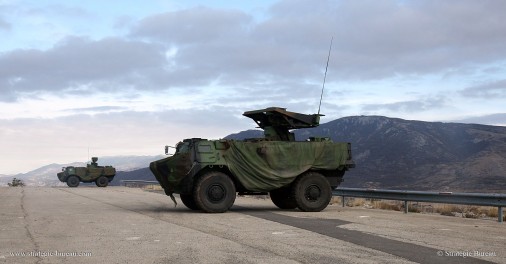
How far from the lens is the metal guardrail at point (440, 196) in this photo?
1385 centimetres

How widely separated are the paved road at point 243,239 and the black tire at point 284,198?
2.13 meters

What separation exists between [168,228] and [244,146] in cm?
505

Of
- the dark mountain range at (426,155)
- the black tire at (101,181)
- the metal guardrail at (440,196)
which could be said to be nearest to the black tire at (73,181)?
the black tire at (101,181)

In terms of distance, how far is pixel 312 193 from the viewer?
16.4m

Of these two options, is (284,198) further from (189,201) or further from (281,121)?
(189,201)

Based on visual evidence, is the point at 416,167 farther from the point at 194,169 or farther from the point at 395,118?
the point at 194,169

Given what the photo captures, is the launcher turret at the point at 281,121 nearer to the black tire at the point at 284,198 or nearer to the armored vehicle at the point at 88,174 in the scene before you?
the black tire at the point at 284,198

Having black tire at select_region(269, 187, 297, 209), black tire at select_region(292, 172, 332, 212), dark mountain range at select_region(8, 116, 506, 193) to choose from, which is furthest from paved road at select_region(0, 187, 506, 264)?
dark mountain range at select_region(8, 116, 506, 193)

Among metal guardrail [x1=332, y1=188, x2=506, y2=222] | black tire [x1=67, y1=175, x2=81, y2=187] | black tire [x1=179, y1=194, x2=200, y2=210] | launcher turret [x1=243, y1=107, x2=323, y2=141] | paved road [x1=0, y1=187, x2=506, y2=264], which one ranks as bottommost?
paved road [x1=0, y1=187, x2=506, y2=264]

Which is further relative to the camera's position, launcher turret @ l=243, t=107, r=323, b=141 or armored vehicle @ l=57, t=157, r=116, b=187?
armored vehicle @ l=57, t=157, r=116, b=187

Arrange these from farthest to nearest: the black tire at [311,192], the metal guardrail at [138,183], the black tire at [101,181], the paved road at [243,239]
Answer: the black tire at [101,181] < the metal guardrail at [138,183] < the black tire at [311,192] < the paved road at [243,239]

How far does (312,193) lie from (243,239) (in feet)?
22.2

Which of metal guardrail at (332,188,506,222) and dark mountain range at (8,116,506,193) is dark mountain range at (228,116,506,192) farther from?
metal guardrail at (332,188,506,222)

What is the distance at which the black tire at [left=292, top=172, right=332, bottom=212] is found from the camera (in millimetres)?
16195
